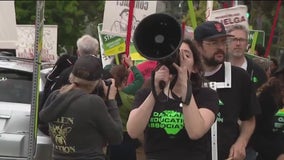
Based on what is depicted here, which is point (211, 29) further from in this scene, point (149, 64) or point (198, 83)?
point (149, 64)

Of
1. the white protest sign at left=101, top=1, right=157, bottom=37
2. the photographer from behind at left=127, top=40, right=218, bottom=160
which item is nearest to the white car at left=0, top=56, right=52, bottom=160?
the photographer from behind at left=127, top=40, right=218, bottom=160

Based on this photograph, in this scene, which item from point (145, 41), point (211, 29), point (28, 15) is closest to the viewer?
point (145, 41)

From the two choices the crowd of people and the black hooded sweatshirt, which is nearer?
the crowd of people

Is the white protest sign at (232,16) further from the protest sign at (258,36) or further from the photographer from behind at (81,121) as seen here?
the photographer from behind at (81,121)

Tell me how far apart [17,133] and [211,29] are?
8.65 ft

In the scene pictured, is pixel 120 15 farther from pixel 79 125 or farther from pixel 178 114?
pixel 178 114

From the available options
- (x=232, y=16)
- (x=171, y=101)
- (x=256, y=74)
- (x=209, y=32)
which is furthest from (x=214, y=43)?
(x=232, y=16)

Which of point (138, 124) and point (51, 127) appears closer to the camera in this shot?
point (138, 124)

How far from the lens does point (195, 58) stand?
12.8ft

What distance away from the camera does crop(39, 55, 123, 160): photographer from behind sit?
4.73 m

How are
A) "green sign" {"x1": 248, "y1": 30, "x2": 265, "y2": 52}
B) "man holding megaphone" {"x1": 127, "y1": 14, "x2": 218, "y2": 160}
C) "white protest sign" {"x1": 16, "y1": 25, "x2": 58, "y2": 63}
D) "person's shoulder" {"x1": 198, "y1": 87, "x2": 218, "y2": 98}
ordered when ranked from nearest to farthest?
"man holding megaphone" {"x1": 127, "y1": 14, "x2": 218, "y2": 160}
"person's shoulder" {"x1": 198, "y1": 87, "x2": 218, "y2": 98}
"green sign" {"x1": 248, "y1": 30, "x2": 265, "y2": 52}
"white protest sign" {"x1": 16, "y1": 25, "x2": 58, "y2": 63}

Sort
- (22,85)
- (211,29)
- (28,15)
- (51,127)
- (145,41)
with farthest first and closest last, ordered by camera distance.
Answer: (28,15)
(22,85)
(51,127)
(211,29)
(145,41)

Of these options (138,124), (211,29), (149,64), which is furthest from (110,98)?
(149,64)

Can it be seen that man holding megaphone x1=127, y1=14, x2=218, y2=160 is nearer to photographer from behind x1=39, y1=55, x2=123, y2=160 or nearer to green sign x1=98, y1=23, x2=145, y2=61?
photographer from behind x1=39, y1=55, x2=123, y2=160
